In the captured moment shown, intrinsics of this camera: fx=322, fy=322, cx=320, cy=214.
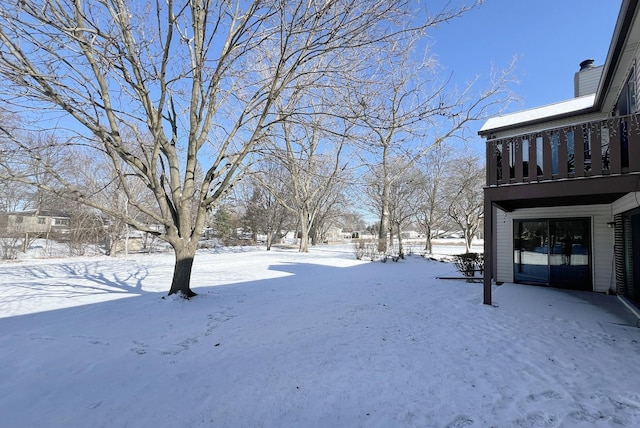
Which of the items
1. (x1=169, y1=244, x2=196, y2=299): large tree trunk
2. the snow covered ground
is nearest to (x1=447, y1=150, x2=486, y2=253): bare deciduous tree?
the snow covered ground

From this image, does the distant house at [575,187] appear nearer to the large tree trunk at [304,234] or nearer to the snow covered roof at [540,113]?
the snow covered roof at [540,113]

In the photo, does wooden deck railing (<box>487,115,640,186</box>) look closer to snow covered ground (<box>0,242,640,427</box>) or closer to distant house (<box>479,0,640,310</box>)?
distant house (<box>479,0,640,310</box>)

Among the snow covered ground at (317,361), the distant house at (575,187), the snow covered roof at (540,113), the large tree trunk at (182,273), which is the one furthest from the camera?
the snow covered roof at (540,113)

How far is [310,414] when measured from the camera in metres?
2.79

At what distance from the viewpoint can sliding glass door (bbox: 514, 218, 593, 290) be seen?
8.13 metres

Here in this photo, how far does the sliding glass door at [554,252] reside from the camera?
8.13m

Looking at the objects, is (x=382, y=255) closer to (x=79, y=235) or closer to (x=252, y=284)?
(x=252, y=284)

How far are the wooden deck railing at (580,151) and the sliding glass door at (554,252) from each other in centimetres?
246

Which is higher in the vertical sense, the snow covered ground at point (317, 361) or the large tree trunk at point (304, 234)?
the large tree trunk at point (304, 234)

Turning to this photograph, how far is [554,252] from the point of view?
854 cm

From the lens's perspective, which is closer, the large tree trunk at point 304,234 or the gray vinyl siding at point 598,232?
the gray vinyl siding at point 598,232

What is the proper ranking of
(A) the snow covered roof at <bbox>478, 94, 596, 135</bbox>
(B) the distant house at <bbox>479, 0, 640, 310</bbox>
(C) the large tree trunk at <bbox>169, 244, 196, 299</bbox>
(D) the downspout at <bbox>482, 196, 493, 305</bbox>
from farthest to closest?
(A) the snow covered roof at <bbox>478, 94, 596, 135</bbox>, (C) the large tree trunk at <bbox>169, 244, 196, 299</bbox>, (D) the downspout at <bbox>482, 196, 493, 305</bbox>, (B) the distant house at <bbox>479, 0, 640, 310</bbox>

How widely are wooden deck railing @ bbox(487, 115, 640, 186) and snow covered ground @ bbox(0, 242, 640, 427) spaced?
253 centimetres

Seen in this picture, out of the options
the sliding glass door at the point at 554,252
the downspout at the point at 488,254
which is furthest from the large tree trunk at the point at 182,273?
the sliding glass door at the point at 554,252
